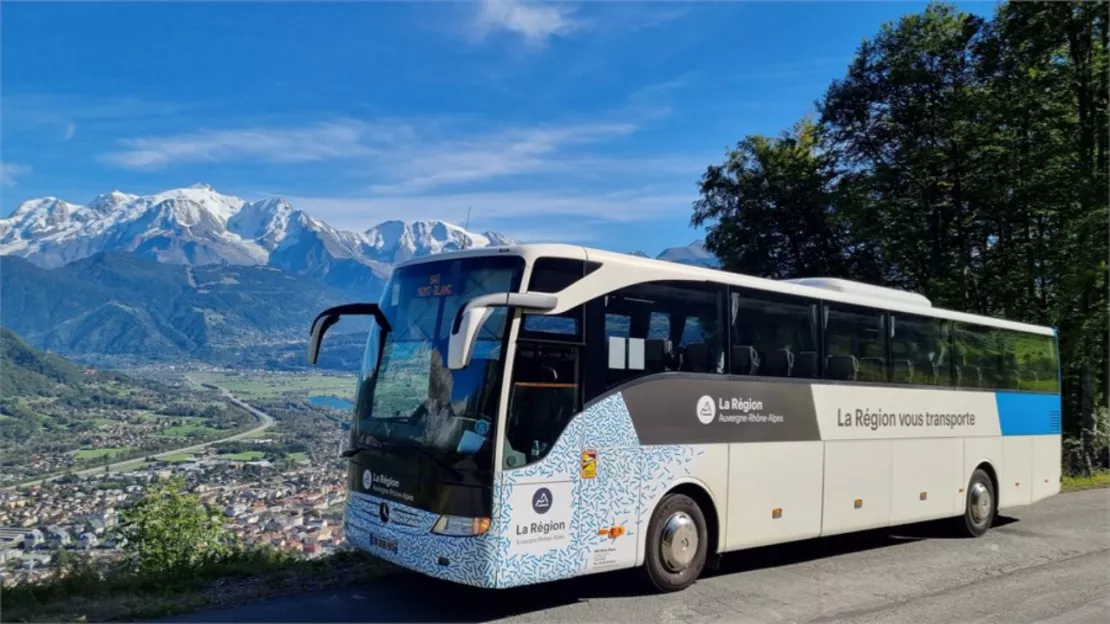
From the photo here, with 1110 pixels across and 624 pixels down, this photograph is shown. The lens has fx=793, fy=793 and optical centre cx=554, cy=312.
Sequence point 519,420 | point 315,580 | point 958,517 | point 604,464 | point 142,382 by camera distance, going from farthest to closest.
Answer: point 142,382, point 958,517, point 315,580, point 604,464, point 519,420

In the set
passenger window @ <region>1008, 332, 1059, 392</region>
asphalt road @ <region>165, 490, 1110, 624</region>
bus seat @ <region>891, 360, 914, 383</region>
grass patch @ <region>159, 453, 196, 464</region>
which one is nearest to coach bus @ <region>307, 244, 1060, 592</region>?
bus seat @ <region>891, 360, 914, 383</region>

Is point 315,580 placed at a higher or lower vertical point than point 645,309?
lower

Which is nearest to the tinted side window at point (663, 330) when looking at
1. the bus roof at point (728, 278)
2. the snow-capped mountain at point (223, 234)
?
the bus roof at point (728, 278)

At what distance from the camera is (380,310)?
7.61 m

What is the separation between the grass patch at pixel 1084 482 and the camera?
A: 694 inches

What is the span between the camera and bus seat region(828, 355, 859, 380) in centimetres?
959

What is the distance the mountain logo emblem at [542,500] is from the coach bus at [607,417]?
0.5 inches

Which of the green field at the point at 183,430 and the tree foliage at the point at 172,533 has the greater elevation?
the tree foliage at the point at 172,533

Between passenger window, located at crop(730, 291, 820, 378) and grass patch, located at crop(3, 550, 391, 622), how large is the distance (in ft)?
14.4

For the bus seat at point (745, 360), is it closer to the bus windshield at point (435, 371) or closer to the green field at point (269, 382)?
the bus windshield at point (435, 371)

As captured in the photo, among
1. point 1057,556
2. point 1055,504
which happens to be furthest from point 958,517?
point 1055,504

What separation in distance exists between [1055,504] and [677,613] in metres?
11.7

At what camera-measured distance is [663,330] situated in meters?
7.73

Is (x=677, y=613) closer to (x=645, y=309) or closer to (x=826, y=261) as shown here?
(x=645, y=309)
